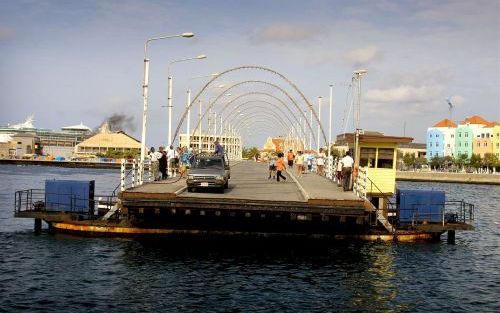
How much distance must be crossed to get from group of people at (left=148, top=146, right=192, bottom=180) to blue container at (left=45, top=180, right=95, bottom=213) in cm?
688

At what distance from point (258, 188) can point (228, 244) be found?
629 centimetres

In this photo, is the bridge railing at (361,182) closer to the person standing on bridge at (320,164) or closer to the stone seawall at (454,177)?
the person standing on bridge at (320,164)

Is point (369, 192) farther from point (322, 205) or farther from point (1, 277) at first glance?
point (1, 277)

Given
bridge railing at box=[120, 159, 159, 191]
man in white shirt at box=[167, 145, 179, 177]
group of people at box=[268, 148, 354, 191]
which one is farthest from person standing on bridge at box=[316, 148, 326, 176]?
bridge railing at box=[120, 159, 159, 191]

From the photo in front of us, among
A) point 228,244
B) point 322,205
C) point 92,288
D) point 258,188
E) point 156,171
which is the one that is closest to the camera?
point 92,288

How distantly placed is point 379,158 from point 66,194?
1988 cm

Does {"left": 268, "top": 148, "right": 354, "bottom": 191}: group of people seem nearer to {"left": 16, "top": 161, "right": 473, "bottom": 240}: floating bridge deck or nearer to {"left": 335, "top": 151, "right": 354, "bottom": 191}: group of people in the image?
{"left": 335, "top": 151, "right": 354, "bottom": 191}: group of people

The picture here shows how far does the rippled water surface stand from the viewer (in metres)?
22.8

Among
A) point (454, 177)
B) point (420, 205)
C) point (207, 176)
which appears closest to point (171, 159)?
point (207, 176)

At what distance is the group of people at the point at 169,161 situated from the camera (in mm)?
44031

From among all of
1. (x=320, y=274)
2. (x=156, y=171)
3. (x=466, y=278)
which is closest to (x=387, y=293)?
(x=320, y=274)

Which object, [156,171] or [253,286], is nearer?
[253,286]

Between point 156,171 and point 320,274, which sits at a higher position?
point 156,171

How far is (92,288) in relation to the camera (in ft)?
80.4
